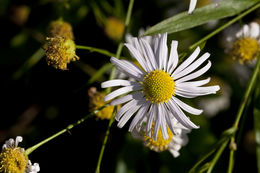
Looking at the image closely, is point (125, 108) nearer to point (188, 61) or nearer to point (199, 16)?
point (188, 61)

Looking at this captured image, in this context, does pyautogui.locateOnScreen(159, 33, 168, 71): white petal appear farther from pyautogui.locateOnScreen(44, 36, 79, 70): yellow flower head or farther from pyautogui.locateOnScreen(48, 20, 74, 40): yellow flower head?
pyautogui.locateOnScreen(48, 20, 74, 40): yellow flower head

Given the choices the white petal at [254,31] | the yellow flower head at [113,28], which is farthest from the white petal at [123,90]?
the yellow flower head at [113,28]

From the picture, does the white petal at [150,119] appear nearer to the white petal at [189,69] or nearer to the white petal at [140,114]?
the white petal at [140,114]

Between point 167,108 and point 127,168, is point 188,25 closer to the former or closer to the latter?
point 167,108

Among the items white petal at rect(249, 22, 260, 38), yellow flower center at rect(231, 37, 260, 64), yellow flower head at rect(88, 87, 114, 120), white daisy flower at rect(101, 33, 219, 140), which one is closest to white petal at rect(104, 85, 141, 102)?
white daisy flower at rect(101, 33, 219, 140)

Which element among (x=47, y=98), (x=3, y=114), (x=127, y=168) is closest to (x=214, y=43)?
(x=127, y=168)
